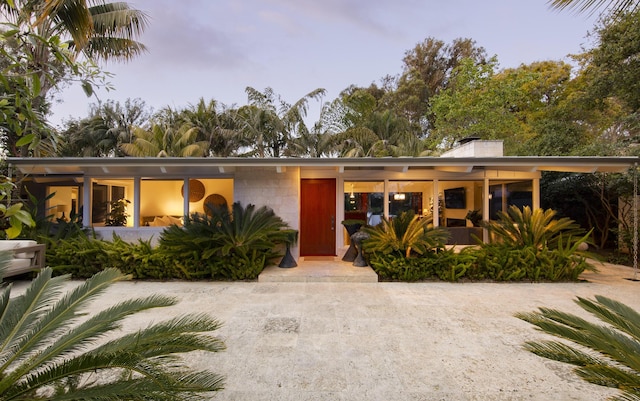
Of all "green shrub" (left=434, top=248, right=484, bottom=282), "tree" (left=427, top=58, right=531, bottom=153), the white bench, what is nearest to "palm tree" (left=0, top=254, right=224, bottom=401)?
the white bench

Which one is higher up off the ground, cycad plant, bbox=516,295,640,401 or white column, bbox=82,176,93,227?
white column, bbox=82,176,93,227

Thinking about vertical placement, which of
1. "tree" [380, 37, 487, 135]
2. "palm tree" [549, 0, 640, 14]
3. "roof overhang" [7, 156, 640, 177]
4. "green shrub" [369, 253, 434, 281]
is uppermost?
"tree" [380, 37, 487, 135]

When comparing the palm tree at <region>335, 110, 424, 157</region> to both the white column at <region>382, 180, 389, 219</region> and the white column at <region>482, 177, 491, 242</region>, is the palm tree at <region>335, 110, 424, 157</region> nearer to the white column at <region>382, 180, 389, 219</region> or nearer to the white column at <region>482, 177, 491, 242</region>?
the white column at <region>382, 180, 389, 219</region>

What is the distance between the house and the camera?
660 cm

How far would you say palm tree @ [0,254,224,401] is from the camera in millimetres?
1517

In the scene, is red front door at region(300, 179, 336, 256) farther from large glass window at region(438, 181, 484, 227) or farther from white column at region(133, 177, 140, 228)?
white column at region(133, 177, 140, 228)

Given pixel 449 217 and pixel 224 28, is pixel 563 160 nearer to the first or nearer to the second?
pixel 449 217

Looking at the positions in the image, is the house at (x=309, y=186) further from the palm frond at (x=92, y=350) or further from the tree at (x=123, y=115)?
the tree at (x=123, y=115)

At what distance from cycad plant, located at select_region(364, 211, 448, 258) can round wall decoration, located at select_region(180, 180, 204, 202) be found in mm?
4379

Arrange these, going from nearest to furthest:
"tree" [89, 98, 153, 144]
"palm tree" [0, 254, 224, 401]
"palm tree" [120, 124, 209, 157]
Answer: "palm tree" [0, 254, 224, 401]
"palm tree" [120, 124, 209, 157]
"tree" [89, 98, 153, 144]

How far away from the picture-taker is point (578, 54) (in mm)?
16938

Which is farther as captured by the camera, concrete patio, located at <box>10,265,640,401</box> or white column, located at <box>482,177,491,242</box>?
white column, located at <box>482,177,491,242</box>

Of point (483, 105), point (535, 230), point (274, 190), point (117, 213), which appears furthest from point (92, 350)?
point (483, 105)

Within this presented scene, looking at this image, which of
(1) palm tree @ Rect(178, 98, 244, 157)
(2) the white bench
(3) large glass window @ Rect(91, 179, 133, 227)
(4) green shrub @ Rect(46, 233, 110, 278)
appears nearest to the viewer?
(2) the white bench
